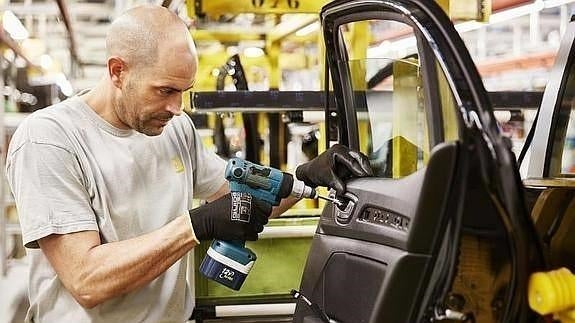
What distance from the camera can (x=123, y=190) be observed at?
2141mm

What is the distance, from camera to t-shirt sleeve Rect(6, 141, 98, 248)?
77.2 inches

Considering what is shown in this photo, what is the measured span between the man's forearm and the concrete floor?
2.79 m

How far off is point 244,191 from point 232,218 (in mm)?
82

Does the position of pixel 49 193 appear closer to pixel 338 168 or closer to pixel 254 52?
pixel 338 168

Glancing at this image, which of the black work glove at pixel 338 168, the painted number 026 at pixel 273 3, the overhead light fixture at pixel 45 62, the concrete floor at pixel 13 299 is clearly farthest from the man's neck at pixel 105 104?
the overhead light fixture at pixel 45 62

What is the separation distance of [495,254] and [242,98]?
1.36m

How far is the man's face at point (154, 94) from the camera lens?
212 centimetres

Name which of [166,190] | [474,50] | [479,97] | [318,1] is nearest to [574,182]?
[479,97]

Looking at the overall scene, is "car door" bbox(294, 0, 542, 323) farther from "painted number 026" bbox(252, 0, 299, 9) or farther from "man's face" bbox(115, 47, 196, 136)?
"painted number 026" bbox(252, 0, 299, 9)

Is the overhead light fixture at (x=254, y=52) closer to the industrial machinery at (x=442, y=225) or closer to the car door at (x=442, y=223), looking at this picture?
the industrial machinery at (x=442, y=225)

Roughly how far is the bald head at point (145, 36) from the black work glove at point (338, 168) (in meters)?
0.54

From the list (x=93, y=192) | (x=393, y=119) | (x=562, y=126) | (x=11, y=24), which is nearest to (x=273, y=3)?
(x=393, y=119)

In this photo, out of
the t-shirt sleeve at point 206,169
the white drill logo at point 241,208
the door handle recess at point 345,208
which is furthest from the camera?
the t-shirt sleeve at point 206,169

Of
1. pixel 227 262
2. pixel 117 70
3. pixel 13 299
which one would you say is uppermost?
pixel 117 70
